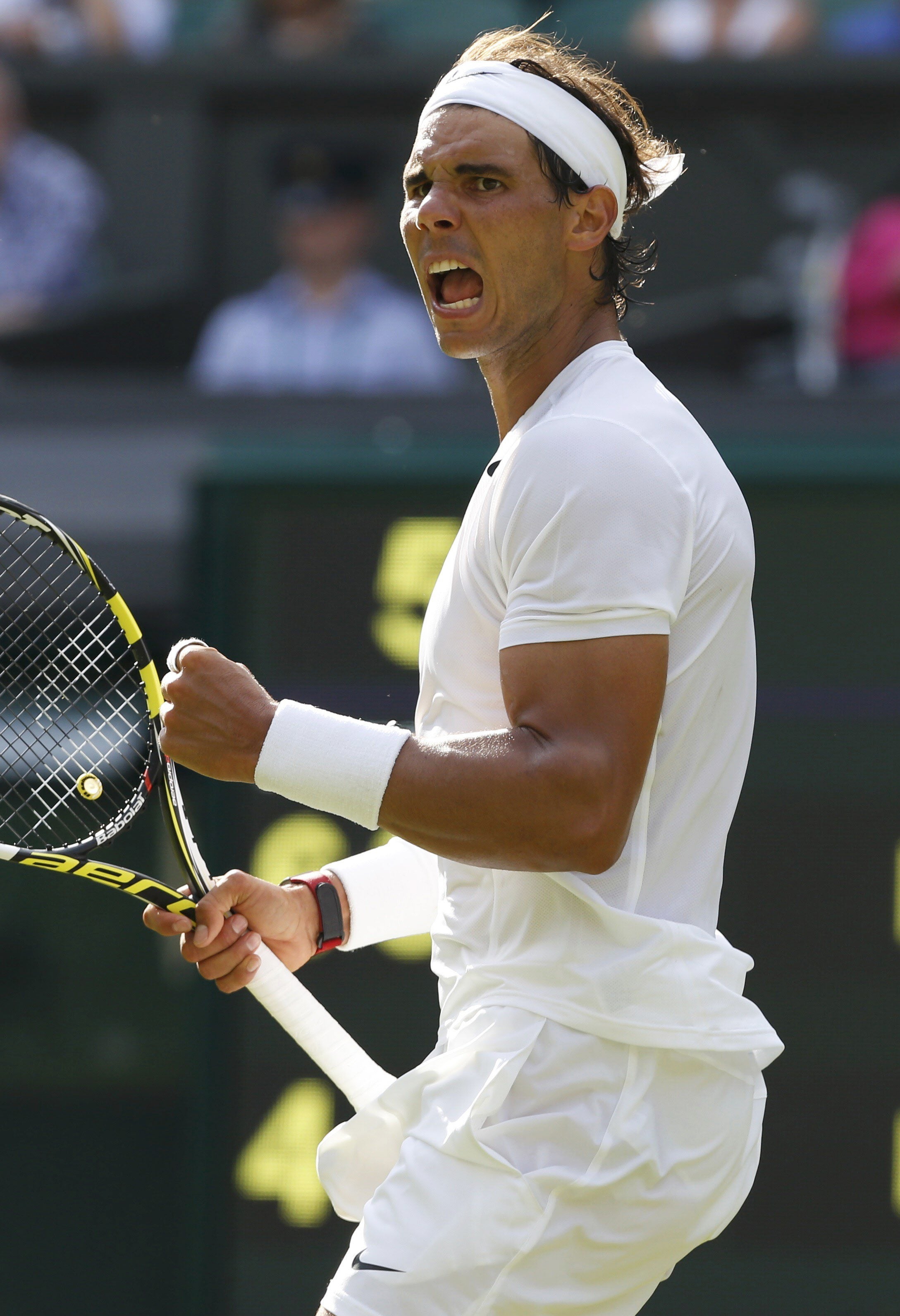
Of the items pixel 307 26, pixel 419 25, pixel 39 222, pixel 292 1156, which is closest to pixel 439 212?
pixel 292 1156

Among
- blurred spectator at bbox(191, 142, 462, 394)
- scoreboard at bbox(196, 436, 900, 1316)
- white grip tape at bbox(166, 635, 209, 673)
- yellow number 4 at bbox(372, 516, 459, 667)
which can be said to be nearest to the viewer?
white grip tape at bbox(166, 635, 209, 673)

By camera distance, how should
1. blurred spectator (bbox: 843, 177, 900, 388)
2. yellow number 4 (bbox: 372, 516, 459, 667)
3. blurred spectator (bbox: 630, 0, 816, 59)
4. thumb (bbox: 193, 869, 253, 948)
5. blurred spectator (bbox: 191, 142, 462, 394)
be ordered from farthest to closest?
blurred spectator (bbox: 630, 0, 816, 59)
blurred spectator (bbox: 191, 142, 462, 394)
blurred spectator (bbox: 843, 177, 900, 388)
yellow number 4 (bbox: 372, 516, 459, 667)
thumb (bbox: 193, 869, 253, 948)

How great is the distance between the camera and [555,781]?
1.75 metres

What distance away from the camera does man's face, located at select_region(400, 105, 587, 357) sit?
202 centimetres

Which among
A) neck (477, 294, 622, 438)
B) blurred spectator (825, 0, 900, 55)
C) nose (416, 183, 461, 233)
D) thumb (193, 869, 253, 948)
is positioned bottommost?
thumb (193, 869, 253, 948)

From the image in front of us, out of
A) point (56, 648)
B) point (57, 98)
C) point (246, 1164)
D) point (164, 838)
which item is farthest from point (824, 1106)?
point (57, 98)

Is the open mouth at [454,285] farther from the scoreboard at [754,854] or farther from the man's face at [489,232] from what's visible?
the scoreboard at [754,854]

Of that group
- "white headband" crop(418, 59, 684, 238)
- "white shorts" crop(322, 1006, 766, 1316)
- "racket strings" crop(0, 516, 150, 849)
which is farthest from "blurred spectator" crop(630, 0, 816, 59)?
"white shorts" crop(322, 1006, 766, 1316)

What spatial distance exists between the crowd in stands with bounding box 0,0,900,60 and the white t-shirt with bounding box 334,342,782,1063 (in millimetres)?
4077

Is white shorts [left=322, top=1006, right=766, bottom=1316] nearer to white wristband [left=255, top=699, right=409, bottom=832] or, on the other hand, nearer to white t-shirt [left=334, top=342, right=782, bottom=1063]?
white t-shirt [left=334, top=342, right=782, bottom=1063]

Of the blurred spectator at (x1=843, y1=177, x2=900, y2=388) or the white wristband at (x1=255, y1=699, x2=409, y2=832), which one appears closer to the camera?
the white wristband at (x1=255, y1=699, x2=409, y2=832)

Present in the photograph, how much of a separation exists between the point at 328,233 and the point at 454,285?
3.32 m

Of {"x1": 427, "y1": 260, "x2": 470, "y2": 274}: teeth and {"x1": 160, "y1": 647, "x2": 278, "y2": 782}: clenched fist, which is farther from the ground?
{"x1": 427, "y1": 260, "x2": 470, "y2": 274}: teeth

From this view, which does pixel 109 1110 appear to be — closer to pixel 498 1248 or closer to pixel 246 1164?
pixel 246 1164
